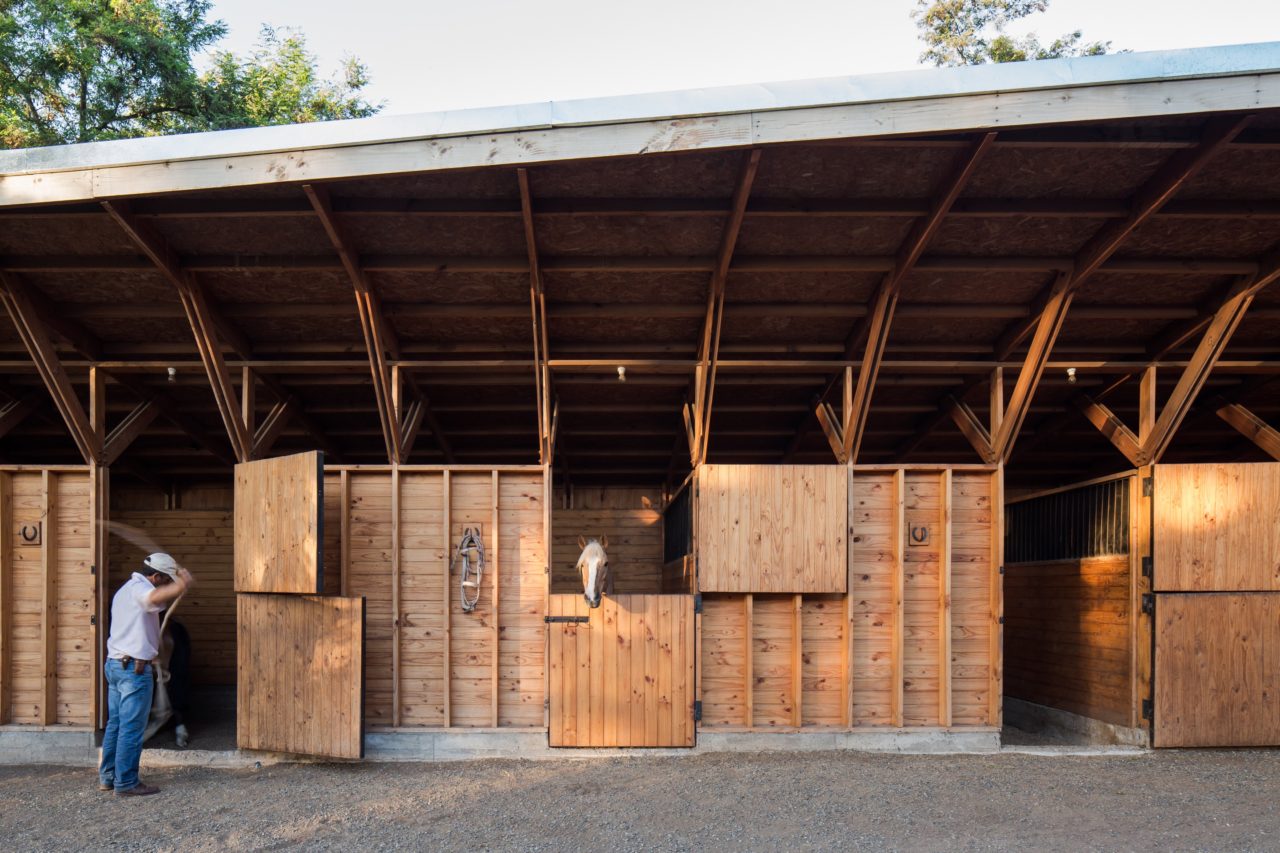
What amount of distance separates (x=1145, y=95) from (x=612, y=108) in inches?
138

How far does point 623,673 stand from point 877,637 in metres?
2.38

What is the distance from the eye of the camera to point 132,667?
665cm

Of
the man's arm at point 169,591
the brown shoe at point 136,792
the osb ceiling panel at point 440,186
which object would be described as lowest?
the brown shoe at point 136,792

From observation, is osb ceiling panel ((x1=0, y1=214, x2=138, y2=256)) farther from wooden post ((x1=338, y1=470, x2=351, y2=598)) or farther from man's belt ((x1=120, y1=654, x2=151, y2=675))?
man's belt ((x1=120, y1=654, x2=151, y2=675))

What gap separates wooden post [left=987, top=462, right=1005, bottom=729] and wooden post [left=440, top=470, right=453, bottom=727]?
493 centimetres

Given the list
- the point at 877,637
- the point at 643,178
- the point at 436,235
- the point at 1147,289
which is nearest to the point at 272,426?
the point at 436,235

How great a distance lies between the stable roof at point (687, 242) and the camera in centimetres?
615

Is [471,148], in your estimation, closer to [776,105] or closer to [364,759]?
[776,105]

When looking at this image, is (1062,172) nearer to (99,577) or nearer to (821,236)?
(821,236)

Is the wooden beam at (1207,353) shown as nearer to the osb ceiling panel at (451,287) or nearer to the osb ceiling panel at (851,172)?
the osb ceiling panel at (851,172)

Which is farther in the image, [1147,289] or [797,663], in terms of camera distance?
[1147,289]

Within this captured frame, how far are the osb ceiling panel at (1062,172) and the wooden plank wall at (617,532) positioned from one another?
7.42m

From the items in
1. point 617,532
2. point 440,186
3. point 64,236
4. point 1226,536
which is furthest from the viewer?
point 617,532

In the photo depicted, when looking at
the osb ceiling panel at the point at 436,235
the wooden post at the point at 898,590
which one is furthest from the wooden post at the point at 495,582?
the wooden post at the point at 898,590
